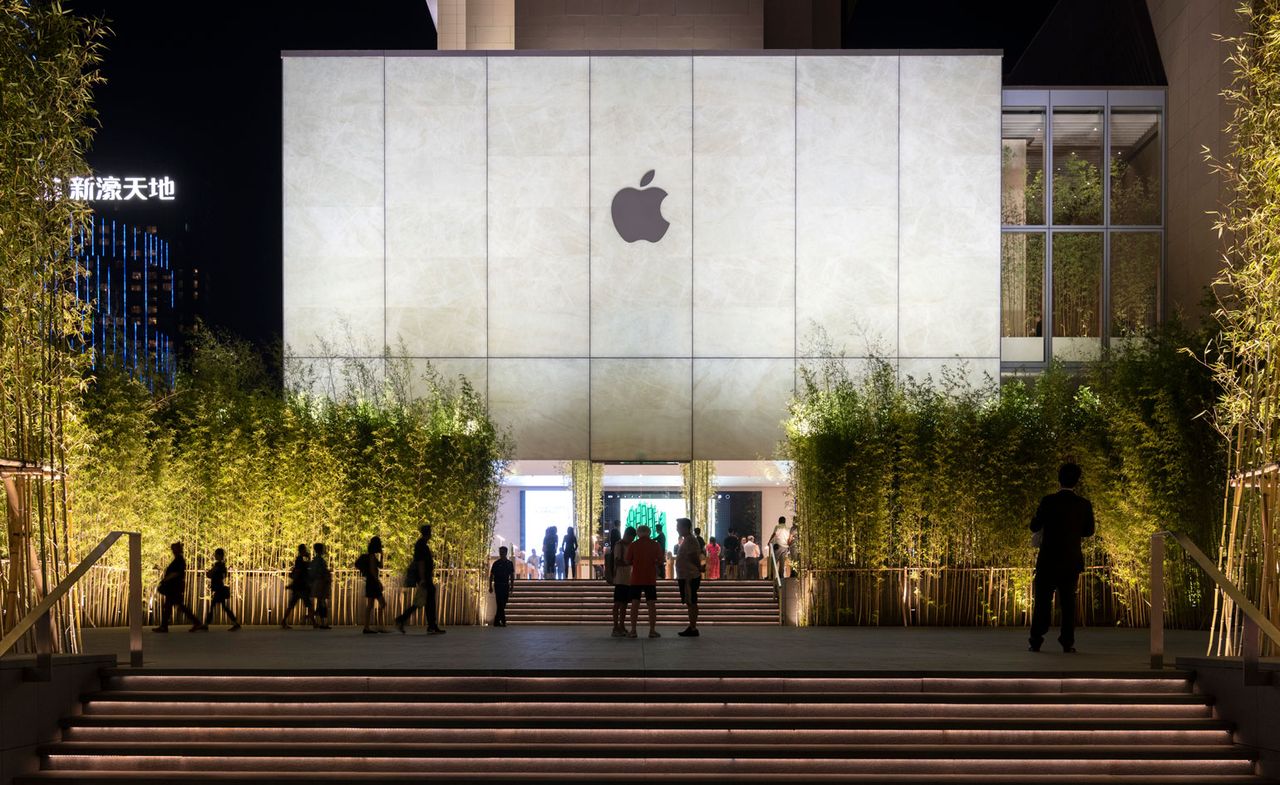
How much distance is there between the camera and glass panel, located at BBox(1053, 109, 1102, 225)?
21453 mm

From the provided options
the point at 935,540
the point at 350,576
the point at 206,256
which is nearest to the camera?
the point at 935,540

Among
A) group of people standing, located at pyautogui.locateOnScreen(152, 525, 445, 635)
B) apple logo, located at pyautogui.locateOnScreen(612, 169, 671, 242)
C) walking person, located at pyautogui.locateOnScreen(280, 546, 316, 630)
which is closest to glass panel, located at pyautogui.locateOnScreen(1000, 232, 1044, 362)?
apple logo, located at pyautogui.locateOnScreen(612, 169, 671, 242)

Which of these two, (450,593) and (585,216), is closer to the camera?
(450,593)

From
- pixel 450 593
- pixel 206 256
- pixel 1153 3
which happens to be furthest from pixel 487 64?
pixel 206 256

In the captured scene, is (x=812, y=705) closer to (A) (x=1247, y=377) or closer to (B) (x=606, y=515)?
(A) (x=1247, y=377)

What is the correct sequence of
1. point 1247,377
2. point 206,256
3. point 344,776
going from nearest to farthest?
point 344,776, point 1247,377, point 206,256

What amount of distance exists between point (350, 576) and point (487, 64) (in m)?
9.75

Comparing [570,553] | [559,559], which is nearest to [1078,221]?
[570,553]

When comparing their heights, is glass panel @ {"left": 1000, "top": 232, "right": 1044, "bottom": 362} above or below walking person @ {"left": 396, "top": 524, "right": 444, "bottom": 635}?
above

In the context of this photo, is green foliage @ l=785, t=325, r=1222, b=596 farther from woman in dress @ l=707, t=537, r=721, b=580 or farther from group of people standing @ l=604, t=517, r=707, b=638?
woman in dress @ l=707, t=537, r=721, b=580

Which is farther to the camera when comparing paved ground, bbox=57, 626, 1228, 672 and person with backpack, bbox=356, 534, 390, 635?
person with backpack, bbox=356, 534, 390, 635

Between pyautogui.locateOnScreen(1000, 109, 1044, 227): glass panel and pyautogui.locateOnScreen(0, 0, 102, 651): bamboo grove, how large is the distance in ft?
53.6

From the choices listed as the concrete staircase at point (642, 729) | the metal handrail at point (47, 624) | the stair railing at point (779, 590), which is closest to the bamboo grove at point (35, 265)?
the metal handrail at point (47, 624)

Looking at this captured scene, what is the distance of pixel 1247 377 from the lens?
776cm
